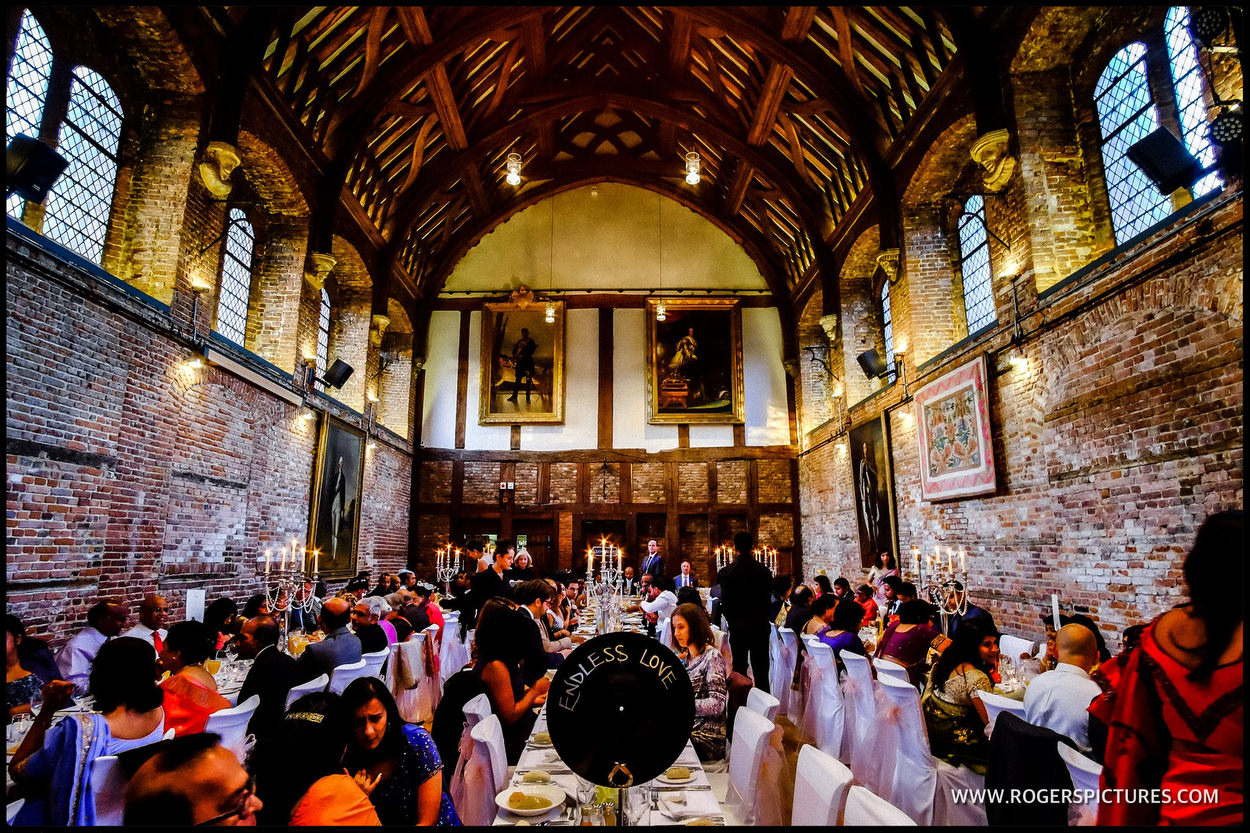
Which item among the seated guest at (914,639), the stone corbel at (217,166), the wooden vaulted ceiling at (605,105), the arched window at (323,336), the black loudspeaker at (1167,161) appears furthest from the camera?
the arched window at (323,336)

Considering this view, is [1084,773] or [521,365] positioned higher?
[521,365]

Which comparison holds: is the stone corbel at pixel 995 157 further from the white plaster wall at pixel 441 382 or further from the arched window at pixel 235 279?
the white plaster wall at pixel 441 382

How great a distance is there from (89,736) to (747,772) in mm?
2414

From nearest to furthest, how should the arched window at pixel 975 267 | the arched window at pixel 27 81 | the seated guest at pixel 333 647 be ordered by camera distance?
the seated guest at pixel 333 647 < the arched window at pixel 27 81 < the arched window at pixel 975 267

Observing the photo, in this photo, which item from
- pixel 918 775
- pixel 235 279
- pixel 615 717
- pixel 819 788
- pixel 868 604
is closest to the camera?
pixel 615 717

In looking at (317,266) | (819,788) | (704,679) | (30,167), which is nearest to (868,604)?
(704,679)

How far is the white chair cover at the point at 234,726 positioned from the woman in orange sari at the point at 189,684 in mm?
203

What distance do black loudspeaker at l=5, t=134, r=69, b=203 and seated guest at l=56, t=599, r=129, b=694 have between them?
3073 millimetres

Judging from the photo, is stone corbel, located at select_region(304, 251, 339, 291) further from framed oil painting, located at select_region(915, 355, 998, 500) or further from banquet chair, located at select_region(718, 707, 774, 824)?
banquet chair, located at select_region(718, 707, 774, 824)

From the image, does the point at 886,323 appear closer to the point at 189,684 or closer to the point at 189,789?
the point at 189,684

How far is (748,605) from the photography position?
5.62 meters

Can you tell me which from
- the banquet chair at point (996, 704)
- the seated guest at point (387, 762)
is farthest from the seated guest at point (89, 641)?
the banquet chair at point (996, 704)

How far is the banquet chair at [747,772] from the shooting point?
268 cm

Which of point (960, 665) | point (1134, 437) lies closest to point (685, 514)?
point (1134, 437)
